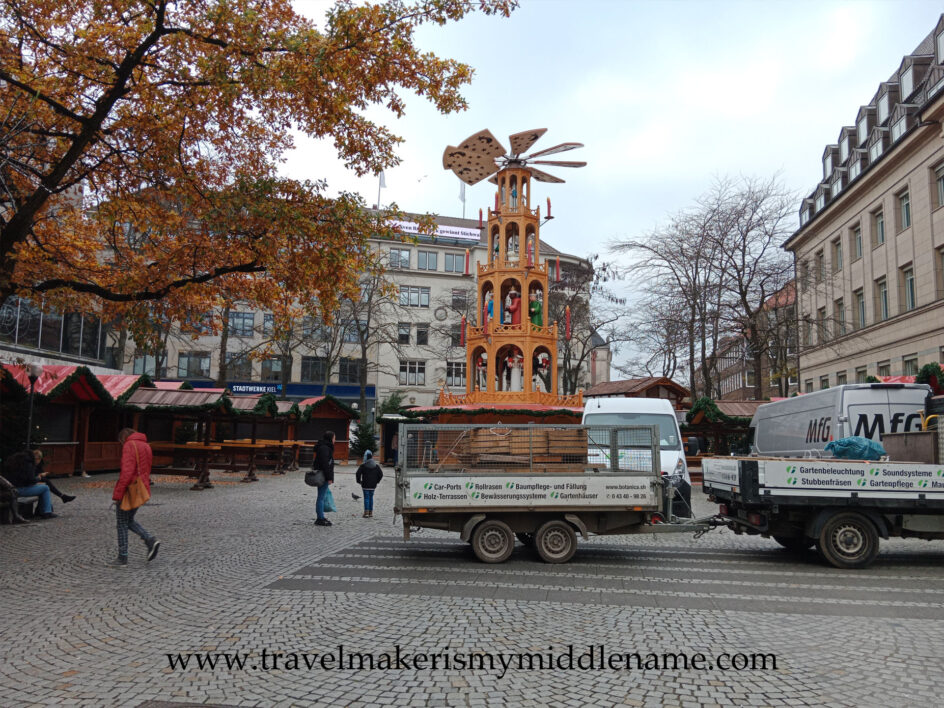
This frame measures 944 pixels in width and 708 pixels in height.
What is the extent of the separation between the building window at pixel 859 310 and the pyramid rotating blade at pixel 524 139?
20829 mm

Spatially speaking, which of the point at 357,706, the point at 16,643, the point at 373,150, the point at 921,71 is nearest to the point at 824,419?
the point at 373,150

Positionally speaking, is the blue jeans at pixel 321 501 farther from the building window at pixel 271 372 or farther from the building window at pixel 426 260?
the building window at pixel 426 260

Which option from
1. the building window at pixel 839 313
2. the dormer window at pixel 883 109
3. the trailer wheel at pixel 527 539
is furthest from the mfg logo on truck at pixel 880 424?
the dormer window at pixel 883 109

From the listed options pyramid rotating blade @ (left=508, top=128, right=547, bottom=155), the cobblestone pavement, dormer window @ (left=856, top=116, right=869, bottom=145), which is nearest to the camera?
the cobblestone pavement

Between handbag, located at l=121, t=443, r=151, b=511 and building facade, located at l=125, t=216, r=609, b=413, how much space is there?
138 ft

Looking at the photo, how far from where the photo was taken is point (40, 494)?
42.3 ft

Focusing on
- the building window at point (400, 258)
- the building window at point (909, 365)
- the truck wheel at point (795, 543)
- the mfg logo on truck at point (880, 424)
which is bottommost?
the truck wheel at point (795, 543)

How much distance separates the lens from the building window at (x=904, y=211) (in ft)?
103

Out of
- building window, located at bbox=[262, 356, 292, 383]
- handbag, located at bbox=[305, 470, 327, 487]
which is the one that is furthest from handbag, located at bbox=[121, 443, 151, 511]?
building window, located at bbox=[262, 356, 292, 383]

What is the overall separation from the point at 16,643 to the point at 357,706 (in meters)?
3.22

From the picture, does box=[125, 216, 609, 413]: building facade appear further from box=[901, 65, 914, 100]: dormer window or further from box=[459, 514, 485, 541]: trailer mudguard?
box=[459, 514, 485, 541]: trailer mudguard

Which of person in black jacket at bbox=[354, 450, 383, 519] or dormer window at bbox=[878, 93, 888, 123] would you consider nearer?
person in black jacket at bbox=[354, 450, 383, 519]

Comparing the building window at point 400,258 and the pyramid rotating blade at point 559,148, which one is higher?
the building window at point 400,258

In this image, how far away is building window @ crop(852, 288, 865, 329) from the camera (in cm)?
3591
